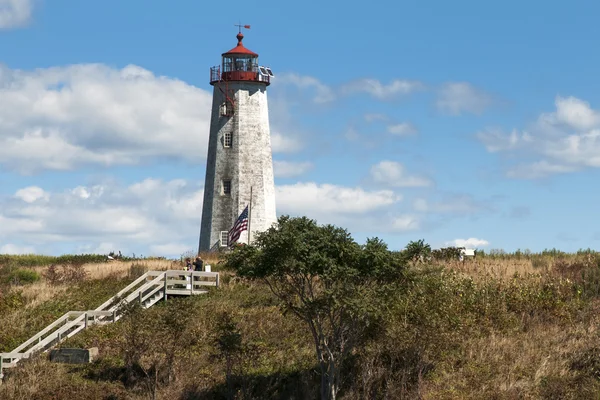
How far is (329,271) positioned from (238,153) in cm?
3255

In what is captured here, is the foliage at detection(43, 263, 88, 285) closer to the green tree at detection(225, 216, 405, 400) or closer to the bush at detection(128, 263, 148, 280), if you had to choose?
the bush at detection(128, 263, 148, 280)

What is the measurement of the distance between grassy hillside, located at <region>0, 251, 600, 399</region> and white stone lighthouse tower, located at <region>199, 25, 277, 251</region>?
18.6 m

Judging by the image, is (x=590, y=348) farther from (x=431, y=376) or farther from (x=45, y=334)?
(x=45, y=334)

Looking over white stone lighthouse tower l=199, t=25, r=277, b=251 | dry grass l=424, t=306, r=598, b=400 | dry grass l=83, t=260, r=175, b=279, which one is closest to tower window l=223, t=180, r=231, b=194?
white stone lighthouse tower l=199, t=25, r=277, b=251

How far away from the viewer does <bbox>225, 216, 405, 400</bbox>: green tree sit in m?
30.1

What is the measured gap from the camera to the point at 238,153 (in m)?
62.2

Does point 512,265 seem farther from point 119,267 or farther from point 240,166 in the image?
point 240,166

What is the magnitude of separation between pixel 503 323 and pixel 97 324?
1654 cm

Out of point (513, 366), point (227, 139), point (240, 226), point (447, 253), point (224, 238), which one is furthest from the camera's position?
point (227, 139)

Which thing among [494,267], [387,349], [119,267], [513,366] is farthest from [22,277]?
[513,366]

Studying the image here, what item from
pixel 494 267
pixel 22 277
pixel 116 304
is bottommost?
pixel 116 304

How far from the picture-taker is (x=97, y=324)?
41.1 metres

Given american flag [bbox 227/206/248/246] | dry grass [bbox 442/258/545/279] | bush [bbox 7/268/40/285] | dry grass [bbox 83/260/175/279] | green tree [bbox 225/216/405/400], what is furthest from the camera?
american flag [bbox 227/206/248/246]

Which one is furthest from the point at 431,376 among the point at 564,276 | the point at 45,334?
the point at 45,334
